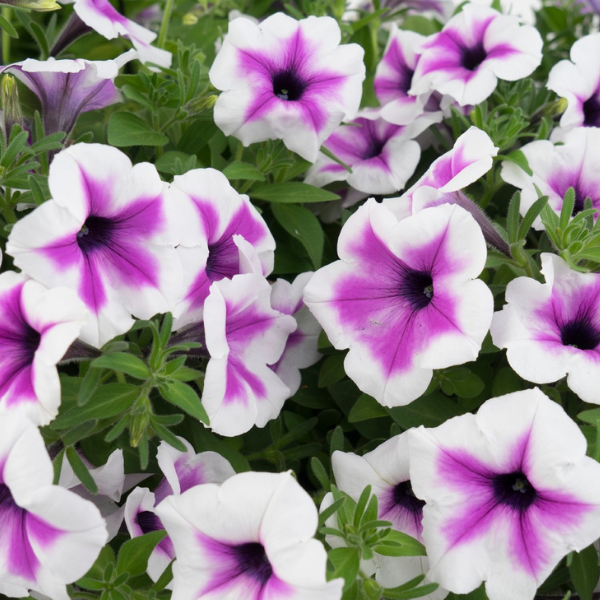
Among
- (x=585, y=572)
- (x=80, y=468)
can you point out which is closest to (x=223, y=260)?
(x=80, y=468)

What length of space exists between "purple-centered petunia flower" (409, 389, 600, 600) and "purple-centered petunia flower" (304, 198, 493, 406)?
2.6 inches

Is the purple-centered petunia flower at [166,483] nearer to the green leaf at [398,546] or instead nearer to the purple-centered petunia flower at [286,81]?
the green leaf at [398,546]

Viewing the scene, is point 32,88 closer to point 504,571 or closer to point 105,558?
point 105,558

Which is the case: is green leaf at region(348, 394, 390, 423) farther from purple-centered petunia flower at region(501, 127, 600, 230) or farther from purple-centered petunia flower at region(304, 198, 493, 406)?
purple-centered petunia flower at region(501, 127, 600, 230)

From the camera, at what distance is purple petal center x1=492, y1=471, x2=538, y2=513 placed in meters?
0.66

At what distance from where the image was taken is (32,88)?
2.78 feet

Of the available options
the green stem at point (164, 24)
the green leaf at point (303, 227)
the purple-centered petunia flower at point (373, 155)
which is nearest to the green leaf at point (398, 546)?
the green leaf at point (303, 227)

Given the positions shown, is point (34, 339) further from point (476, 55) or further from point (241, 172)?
point (476, 55)

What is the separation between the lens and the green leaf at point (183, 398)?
2.11 ft

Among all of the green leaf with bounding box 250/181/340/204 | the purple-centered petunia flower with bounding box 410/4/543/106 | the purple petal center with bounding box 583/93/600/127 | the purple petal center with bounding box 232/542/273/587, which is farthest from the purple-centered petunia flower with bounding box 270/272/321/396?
the purple petal center with bounding box 583/93/600/127

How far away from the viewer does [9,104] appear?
0.77 metres

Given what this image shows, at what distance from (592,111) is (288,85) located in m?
0.41

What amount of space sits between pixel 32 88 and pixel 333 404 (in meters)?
0.51

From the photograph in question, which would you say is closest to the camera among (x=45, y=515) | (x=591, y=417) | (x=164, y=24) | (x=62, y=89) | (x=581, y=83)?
(x=45, y=515)
